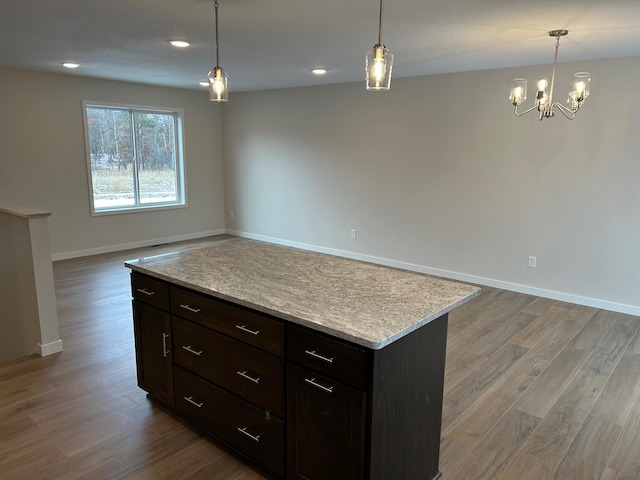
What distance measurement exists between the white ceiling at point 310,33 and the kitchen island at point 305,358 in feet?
5.33

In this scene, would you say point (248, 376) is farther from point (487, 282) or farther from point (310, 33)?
point (487, 282)

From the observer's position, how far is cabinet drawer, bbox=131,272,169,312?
8.03ft

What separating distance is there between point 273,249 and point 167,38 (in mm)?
2008

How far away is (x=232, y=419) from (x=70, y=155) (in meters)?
5.18

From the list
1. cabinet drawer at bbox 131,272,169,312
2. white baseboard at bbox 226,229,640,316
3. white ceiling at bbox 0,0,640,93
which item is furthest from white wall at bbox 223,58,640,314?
cabinet drawer at bbox 131,272,169,312

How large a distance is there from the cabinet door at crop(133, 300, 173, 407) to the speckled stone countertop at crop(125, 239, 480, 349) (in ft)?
0.85

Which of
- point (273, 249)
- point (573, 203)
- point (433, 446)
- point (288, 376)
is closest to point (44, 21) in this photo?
point (273, 249)

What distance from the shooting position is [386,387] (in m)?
1.67

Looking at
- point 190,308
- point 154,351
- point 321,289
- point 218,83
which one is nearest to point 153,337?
point 154,351

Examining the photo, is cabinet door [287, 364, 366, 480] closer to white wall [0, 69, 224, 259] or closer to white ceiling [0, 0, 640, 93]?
white ceiling [0, 0, 640, 93]

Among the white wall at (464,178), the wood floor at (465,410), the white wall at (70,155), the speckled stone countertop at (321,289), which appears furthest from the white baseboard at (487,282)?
the speckled stone countertop at (321,289)

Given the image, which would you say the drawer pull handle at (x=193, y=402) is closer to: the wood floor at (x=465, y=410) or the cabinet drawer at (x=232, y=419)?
the cabinet drawer at (x=232, y=419)

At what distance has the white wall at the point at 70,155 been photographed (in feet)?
18.1

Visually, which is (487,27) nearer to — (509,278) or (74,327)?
(509,278)
